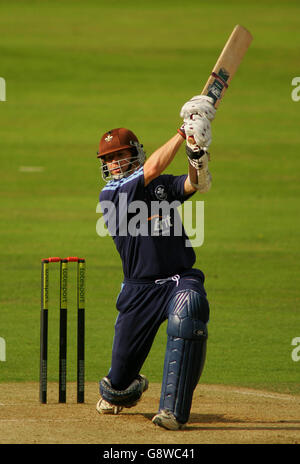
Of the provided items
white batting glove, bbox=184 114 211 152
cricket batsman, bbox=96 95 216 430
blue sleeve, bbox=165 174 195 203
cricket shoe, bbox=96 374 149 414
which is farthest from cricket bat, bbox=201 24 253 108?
cricket shoe, bbox=96 374 149 414

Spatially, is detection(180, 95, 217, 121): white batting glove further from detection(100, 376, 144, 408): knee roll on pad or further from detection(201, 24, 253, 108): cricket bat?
A: detection(100, 376, 144, 408): knee roll on pad

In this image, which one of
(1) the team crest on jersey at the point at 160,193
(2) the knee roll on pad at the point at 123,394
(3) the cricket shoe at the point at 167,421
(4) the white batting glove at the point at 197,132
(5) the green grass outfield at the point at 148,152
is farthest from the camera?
(5) the green grass outfield at the point at 148,152

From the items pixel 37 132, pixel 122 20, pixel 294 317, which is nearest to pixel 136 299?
pixel 294 317

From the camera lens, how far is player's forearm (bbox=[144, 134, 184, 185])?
6250mm

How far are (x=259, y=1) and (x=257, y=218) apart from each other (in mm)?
23086

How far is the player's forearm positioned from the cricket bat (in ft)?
1.55

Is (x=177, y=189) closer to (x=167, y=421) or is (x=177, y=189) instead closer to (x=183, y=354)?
(x=183, y=354)

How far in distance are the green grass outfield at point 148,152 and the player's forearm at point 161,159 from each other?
2.77m

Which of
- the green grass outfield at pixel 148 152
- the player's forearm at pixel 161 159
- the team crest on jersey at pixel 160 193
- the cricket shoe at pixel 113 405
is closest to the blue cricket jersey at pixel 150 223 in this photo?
the team crest on jersey at pixel 160 193

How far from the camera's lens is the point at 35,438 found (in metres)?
5.94

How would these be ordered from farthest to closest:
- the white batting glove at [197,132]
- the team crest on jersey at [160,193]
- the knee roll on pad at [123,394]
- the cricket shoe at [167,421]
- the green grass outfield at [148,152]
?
1. the green grass outfield at [148,152]
2. the knee roll on pad at [123,394]
3. the team crest on jersey at [160,193]
4. the cricket shoe at [167,421]
5. the white batting glove at [197,132]

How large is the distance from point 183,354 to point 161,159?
1.31m

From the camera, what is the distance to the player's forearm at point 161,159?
6.25 m

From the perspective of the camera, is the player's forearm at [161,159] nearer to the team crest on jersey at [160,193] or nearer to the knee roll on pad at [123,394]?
the team crest on jersey at [160,193]
